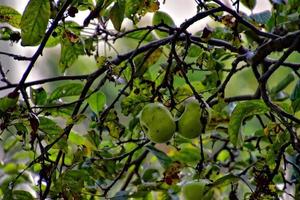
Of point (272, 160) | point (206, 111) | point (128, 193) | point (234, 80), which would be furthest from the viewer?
point (234, 80)

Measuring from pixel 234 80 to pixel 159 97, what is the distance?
5.95 feet

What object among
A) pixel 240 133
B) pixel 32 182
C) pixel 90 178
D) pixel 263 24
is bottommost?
pixel 32 182

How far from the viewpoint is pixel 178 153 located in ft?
3.60

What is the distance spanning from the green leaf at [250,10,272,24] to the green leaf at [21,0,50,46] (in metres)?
0.44

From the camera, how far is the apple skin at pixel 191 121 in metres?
0.72

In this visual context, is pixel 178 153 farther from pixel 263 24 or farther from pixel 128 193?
pixel 263 24

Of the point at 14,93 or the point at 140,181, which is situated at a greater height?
the point at 14,93

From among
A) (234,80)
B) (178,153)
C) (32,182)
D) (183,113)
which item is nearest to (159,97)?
(183,113)

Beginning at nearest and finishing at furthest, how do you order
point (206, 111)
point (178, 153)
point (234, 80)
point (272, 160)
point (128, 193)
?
point (206, 111), point (272, 160), point (128, 193), point (178, 153), point (234, 80)

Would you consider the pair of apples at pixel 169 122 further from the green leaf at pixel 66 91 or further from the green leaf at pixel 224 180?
the green leaf at pixel 66 91

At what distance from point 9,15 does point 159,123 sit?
0.99 feet

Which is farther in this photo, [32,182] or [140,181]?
[32,182]

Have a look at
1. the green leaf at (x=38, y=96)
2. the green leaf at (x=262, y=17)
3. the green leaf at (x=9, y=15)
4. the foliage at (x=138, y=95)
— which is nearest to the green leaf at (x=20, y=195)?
the foliage at (x=138, y=95)

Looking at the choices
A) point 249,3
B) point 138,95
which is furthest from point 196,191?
point 249,3
